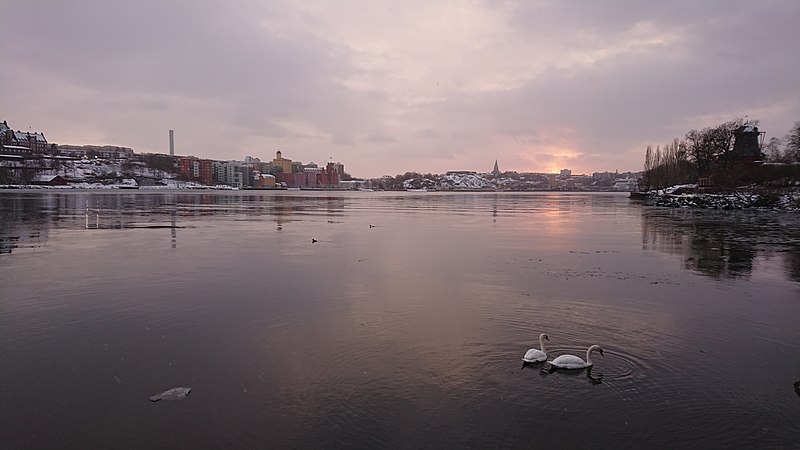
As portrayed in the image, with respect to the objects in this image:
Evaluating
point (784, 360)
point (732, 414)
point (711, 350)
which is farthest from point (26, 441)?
point (784, 360)

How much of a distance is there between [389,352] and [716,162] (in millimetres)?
91511

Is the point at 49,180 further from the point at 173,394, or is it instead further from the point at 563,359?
the point at 563,359

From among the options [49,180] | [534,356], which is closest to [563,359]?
[534,356]

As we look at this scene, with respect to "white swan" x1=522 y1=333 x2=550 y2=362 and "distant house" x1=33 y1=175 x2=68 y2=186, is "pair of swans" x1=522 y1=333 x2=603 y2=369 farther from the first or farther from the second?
"distant house" x1=33 y1=175 x2=68 y2=186

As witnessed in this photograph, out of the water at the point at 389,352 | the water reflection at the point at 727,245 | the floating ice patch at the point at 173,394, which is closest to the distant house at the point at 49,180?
the water at the point at 389,352

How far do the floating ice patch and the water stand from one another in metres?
0.11

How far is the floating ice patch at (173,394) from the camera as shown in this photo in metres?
7.16

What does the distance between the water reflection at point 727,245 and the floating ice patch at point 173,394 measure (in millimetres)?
16336

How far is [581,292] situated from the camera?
45.7 ft

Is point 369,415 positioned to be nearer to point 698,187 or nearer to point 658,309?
point 658,309

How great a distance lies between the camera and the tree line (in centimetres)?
6681

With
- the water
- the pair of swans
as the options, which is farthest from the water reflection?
the pair of swans

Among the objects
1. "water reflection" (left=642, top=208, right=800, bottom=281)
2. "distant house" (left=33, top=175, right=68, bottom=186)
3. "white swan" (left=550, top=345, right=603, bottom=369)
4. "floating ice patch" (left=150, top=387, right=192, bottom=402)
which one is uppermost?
"distant house" (left=33, top=175, right=68, bottom=186)

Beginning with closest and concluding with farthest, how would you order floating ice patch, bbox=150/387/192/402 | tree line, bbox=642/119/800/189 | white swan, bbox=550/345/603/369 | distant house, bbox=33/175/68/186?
floating ice patch, bbox=150/387/192/402 < white swan, bbox=550/345/603/369 < tree line, bbox=642/119/800/189 < distant house, bbox=33/175/68/186
